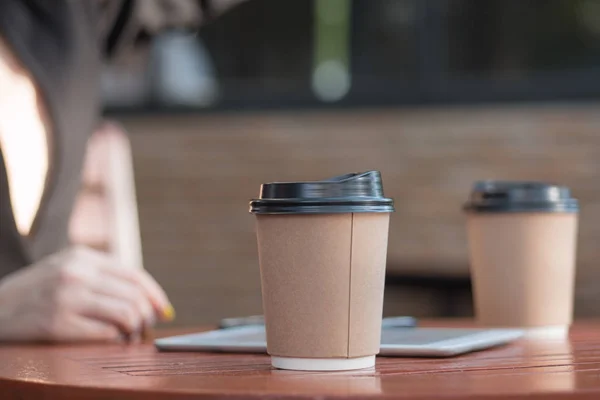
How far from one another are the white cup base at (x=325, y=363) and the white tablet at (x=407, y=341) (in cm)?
12

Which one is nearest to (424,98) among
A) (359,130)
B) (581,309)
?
(359,130)

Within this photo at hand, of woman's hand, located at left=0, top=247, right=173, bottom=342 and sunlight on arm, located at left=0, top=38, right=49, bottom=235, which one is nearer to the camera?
woman's hand, located at left=0, top=247, right=173, bottom=342

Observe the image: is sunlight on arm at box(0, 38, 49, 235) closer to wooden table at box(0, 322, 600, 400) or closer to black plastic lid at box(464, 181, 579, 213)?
wooden table at box(0, 322, 600, 400)

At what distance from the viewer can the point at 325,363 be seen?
34.0 inches

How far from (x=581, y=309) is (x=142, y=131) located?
232 cm

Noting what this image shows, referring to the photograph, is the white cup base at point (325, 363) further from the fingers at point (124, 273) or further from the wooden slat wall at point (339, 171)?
the wooden slat wall at point (339, 171)

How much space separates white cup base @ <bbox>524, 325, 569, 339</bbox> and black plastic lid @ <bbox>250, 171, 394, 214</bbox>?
0.49 meters

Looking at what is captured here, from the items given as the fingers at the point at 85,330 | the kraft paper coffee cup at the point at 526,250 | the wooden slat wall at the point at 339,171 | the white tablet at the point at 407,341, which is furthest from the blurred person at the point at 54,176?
the wooden slat wall at the point at 339,171

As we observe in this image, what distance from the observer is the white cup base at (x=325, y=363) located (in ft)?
2.83

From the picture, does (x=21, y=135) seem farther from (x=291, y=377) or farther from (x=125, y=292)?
(x=291, y=377)

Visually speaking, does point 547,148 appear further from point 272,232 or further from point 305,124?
point 272,232

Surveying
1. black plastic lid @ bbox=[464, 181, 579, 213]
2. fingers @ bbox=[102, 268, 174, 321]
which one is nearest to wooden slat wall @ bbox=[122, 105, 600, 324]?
fingers @ bbox=[102, 268, 174, 321]

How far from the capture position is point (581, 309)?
4.46 metres

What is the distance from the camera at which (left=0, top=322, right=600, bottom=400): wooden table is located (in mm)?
720
